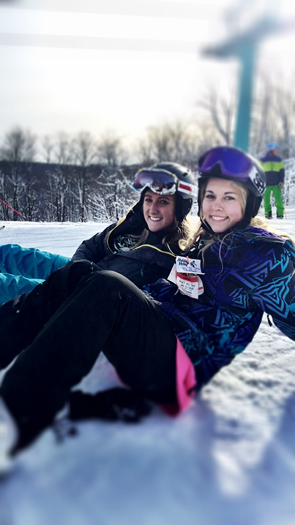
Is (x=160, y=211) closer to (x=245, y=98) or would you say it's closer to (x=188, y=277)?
(x=188, y=277)

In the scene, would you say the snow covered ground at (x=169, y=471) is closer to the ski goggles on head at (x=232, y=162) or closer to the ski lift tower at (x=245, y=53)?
the ski goggles on head at (x=232, y=162)

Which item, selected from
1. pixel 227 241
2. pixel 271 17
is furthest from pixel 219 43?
pixel 227 241

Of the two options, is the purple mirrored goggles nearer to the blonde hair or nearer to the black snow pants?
the blonde hair

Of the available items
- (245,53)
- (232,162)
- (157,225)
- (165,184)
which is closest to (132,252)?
(157,225)

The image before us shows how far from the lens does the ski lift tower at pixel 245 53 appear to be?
9.80 feet

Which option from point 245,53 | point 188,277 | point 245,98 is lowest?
point 188,277

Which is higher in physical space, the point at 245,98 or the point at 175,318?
the point at 245,98

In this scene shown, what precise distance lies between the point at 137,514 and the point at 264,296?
1005mm

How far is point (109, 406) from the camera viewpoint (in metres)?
1.19

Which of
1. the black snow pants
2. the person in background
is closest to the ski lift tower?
the black snow pants

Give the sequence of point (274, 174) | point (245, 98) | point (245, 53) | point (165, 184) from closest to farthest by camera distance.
→ point (165, 184) → point (245, 98) → point (245, 53) → point (274, 174)

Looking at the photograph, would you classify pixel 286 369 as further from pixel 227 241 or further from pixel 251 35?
pixel 251 35

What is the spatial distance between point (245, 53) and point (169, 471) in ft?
18.7

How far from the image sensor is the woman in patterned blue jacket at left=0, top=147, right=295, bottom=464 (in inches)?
43.4
